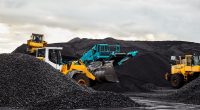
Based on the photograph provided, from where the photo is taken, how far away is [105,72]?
933 inches

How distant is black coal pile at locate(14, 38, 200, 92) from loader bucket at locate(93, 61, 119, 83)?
2256mm

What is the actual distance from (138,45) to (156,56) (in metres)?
12.7

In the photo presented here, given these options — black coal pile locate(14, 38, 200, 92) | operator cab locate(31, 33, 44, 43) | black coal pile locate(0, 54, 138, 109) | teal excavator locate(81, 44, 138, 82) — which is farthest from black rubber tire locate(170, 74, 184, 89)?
black coal pile locate(0, 54, 138, 109)

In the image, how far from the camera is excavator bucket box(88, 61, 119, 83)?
23750 millimetres

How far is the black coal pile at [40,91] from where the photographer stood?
14852 millimetres

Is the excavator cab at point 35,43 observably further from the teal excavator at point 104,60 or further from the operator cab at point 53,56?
the teal excavator at point 104,60

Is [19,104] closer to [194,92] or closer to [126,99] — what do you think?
[126,99]

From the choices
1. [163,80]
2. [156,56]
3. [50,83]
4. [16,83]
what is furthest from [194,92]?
[156,56]

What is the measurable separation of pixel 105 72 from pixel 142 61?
13496mm

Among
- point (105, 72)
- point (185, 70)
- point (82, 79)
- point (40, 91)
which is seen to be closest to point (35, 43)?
point (82, 79)

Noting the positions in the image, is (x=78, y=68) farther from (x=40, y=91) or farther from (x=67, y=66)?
(x=40, y=91)

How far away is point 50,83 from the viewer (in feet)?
56.1

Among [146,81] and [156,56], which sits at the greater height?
[156,56]

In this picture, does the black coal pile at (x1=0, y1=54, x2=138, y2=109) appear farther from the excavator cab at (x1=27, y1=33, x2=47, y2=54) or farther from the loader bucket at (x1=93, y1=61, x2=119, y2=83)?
the excavator cab at (x1=27, y1=33, x2=47, y2=54)
